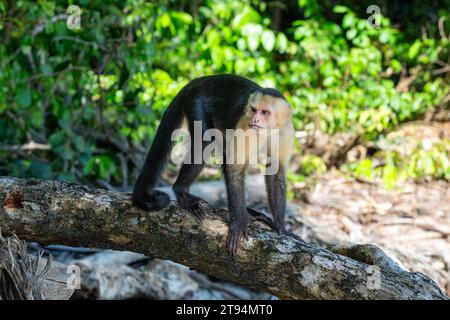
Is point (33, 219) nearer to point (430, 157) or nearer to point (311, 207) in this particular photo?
point (311, 207)

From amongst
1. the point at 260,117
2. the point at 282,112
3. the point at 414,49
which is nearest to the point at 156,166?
the point at 260,117

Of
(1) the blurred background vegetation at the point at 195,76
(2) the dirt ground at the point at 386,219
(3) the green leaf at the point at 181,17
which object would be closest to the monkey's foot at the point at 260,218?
(2) the dirt ground at the point at 386,219

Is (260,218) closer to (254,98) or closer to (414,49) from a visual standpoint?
(254,98)

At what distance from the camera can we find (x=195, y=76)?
7.57 m

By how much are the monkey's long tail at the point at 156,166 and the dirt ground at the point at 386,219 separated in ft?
6.45

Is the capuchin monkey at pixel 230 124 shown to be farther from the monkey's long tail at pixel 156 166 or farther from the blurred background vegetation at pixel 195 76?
the blurred background vegetation at pixel 195 76

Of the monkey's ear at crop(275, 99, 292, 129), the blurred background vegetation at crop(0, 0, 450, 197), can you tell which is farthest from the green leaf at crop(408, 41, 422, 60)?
the monkey's ear at crop(275, 99, 292, 129)

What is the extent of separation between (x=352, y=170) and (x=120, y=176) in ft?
9.76

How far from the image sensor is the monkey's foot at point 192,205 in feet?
10.9

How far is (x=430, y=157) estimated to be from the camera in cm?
738

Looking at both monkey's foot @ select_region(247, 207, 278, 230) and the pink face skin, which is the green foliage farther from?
the pink face skin

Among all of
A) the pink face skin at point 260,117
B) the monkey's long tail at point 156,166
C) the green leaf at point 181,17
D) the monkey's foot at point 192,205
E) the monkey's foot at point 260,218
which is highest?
the green leaf at point 181,17

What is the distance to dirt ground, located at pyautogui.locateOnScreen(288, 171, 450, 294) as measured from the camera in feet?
17.9

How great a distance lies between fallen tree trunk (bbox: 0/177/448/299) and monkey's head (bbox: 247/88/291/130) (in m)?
0.70
